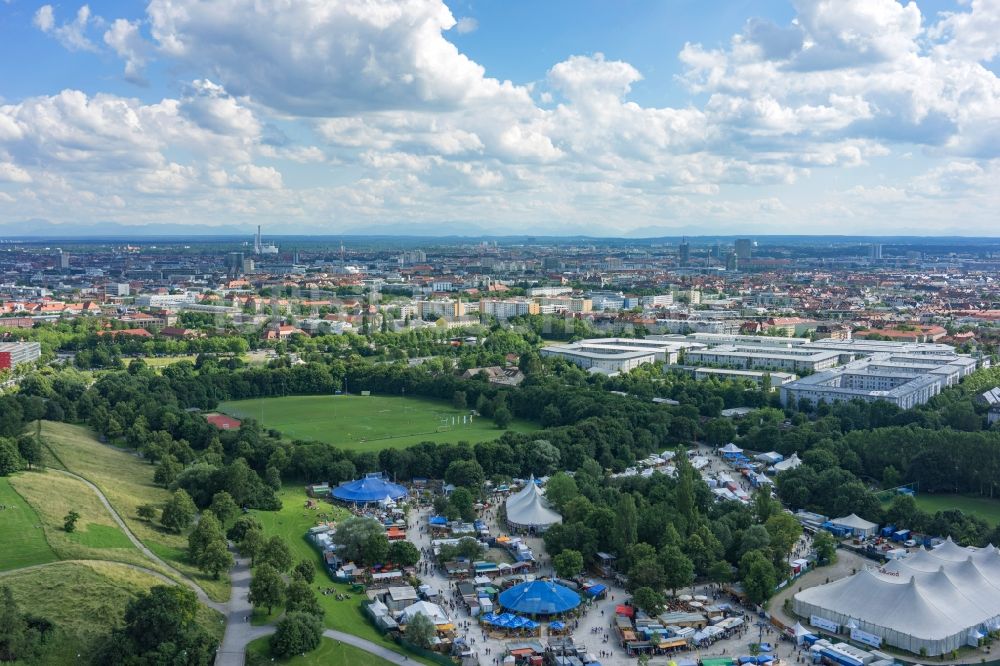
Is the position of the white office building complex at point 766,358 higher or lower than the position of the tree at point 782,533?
higher

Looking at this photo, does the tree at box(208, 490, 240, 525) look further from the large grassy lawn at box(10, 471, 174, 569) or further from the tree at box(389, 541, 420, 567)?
the tree at box(389, 541, 420, 567)

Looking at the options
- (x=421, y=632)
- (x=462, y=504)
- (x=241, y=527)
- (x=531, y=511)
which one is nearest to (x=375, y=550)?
(x=241, y=527)

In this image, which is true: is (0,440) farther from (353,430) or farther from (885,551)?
(885,551)

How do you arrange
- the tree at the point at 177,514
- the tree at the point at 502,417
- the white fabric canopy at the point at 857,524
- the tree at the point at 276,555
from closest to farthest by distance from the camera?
the tree at the point at 276,555
the tree at the point at 177,514
the white fabric canopy at the point at 857,524
the tree at the point at 502,417

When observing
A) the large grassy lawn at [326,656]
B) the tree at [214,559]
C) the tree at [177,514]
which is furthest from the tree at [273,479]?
the large grassy lawn at [326,656]

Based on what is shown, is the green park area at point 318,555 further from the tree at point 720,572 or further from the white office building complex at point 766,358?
the white office building complex at point 766,358

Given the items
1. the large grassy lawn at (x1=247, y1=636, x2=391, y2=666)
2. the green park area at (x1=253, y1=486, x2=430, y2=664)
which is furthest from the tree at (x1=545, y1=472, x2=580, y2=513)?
the large grassy lawn at (x1=247, y1=636, x2=391, y2=666)
